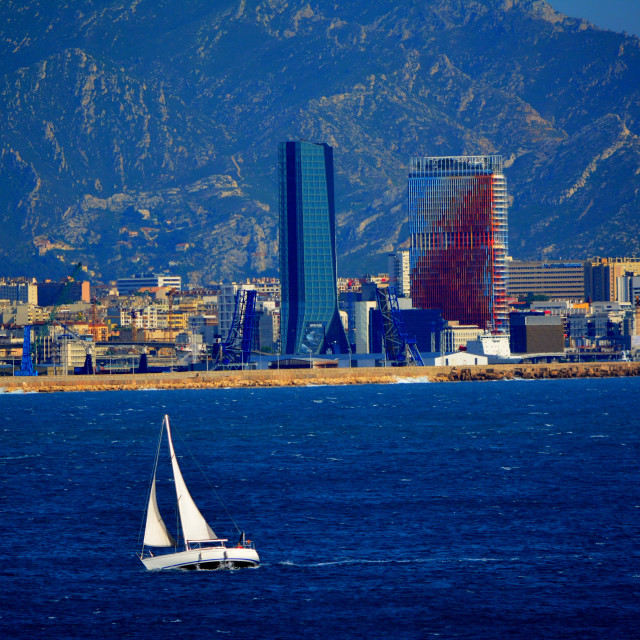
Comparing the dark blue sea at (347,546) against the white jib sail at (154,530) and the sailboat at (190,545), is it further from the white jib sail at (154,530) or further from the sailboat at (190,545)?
the white jib sail at (154,530)

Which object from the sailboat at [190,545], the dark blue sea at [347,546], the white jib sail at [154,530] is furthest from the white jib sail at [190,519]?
the dark blue sea at [347,546]

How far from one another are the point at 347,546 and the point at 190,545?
32.3 feet

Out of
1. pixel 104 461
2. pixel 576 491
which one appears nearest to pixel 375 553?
pixel 576 491

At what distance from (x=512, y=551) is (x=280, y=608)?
1819 cm

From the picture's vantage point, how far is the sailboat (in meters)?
90.2

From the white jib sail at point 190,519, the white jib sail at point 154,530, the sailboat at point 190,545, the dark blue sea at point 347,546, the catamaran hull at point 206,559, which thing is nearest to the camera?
the dark blue sea at point 347,546

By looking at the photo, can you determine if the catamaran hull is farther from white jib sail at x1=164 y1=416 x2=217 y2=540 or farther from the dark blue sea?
white jib sail at x1=164 y1=416 x2=217 y2=540

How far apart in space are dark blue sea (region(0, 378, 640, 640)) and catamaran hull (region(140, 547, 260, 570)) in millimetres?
598

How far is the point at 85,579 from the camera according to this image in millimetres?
88500

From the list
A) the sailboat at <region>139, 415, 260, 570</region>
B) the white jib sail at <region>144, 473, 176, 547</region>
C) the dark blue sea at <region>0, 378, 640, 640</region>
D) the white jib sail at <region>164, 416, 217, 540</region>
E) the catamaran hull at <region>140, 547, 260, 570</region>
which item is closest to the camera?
the dark blue sea at <region>0, 378, 640, 640</region>

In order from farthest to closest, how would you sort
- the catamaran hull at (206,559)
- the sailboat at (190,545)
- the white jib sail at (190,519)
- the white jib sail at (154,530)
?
1. the white jib sail at (154,530)
2. the white jib sail at (190,519)
3. the sailboat at (190,545)
4. the catamaran hull at (206,559)

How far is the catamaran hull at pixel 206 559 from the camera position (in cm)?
9000

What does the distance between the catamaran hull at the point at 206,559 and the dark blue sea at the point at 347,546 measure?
60 cm

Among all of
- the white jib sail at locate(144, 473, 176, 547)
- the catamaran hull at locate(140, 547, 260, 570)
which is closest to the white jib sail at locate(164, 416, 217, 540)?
the catamaran hull at locate(140, 547, 260, 570)
